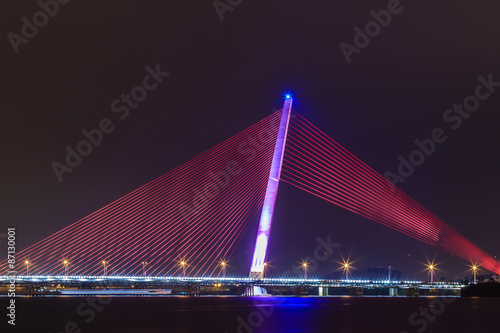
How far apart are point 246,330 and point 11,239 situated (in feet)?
31.6

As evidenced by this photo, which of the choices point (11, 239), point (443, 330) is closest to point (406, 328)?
point (443, 330)

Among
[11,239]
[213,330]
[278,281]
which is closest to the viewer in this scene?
[11,239]

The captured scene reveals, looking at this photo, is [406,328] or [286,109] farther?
[286,109]

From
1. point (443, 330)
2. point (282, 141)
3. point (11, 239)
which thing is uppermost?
point (282, 141)

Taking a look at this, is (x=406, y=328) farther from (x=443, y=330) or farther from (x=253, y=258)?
(x=253, y=258)

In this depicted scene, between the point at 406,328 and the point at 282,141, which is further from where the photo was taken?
the point at 282,141

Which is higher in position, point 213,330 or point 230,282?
point 230,282

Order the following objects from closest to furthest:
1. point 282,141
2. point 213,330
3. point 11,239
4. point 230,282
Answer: point 11,239 → point 213,330 → point 282,141 → point 230,282

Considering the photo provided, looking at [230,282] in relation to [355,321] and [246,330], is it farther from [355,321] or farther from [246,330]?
[246,330]

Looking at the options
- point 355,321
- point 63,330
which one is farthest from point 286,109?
point 63,330

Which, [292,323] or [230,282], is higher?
[230,282]

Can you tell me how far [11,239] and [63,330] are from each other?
390 cm

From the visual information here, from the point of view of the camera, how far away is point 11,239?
24.4m

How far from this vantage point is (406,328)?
29.6m
